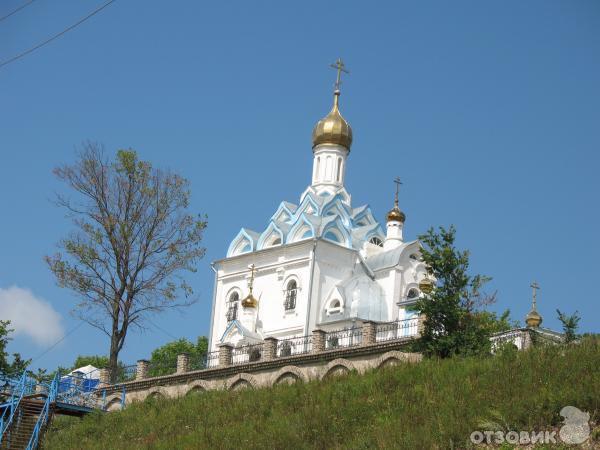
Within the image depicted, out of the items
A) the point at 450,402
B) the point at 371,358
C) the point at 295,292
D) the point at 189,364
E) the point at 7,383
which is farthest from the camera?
the point at 295,292

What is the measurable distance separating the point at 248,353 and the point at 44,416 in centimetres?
796

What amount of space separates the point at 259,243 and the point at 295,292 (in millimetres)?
2807

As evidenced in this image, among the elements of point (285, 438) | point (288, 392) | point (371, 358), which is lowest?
point (285, 438)

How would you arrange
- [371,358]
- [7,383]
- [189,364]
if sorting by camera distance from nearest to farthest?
1. [371,358]
2. [7,383]
3. [189,364]

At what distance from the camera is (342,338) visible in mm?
27469

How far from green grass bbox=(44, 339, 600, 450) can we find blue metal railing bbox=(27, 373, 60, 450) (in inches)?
19.6

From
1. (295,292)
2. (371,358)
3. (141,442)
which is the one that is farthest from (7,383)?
(295,292)

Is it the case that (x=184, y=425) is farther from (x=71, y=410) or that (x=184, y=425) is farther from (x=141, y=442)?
(x=71, y=410)

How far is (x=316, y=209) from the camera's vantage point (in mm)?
38375

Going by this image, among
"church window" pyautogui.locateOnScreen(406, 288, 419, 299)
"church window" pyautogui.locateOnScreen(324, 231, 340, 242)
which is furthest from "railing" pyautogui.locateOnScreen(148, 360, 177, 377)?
"church window" pyautogui.locateOnScreen(406, 288, 419, 299)

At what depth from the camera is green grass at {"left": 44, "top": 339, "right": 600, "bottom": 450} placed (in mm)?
15742

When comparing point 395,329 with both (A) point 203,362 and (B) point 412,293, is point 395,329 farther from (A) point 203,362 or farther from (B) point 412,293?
(B) point 412,293

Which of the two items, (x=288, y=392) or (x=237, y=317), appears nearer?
(x=288, y=392)

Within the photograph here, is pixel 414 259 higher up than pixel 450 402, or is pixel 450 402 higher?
pixel 414 259
